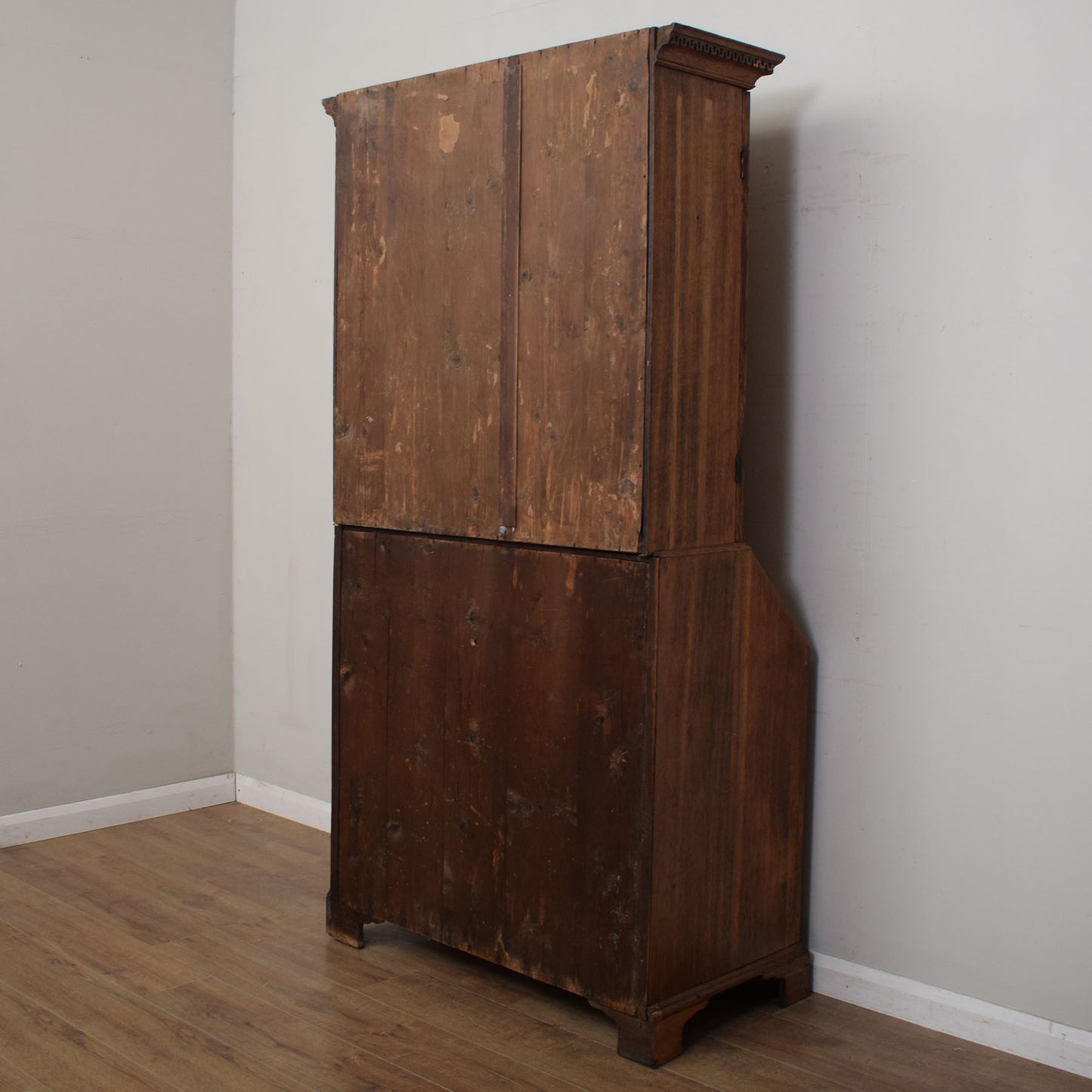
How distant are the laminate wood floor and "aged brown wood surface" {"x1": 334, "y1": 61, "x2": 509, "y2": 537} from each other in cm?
100

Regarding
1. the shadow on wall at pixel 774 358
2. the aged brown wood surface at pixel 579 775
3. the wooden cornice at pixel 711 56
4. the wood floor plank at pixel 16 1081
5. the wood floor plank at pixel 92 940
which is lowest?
the wood floor plank at pixel 16 1081

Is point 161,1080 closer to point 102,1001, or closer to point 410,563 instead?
point 102,1001

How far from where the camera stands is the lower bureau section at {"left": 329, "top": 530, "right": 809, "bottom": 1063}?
240 cm

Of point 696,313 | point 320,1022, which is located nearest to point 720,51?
point 696,313

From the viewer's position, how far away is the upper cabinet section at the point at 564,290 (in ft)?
7.67

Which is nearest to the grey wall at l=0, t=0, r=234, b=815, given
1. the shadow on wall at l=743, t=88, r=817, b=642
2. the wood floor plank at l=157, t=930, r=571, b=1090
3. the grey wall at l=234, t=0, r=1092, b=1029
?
the wood floor plank at l=157, t=930, r=571, b=1090

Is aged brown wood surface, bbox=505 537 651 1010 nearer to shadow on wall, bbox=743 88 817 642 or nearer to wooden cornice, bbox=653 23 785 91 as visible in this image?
shadow on wall, bbox=743 88 817 642

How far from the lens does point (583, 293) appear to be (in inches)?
94.4

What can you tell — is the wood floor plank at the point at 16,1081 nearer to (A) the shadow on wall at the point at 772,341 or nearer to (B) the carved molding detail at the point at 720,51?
(A) the shadow on wall at the point at 772,341

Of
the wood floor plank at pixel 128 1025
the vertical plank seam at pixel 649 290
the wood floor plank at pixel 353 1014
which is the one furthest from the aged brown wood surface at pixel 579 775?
the wood floor plank at pixel 128 1025

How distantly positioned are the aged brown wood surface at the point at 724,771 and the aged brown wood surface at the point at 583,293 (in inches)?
8.4

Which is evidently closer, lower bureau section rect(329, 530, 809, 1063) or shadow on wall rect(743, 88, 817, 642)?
lower bureau section rect(329, 530, 809, 1063)

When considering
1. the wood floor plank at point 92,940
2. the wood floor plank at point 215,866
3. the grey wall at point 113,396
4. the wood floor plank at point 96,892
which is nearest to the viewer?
the wood floor plank at point 92,940

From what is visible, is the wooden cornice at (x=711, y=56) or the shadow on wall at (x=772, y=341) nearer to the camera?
the wooden cornice at (x=711, y=56)
